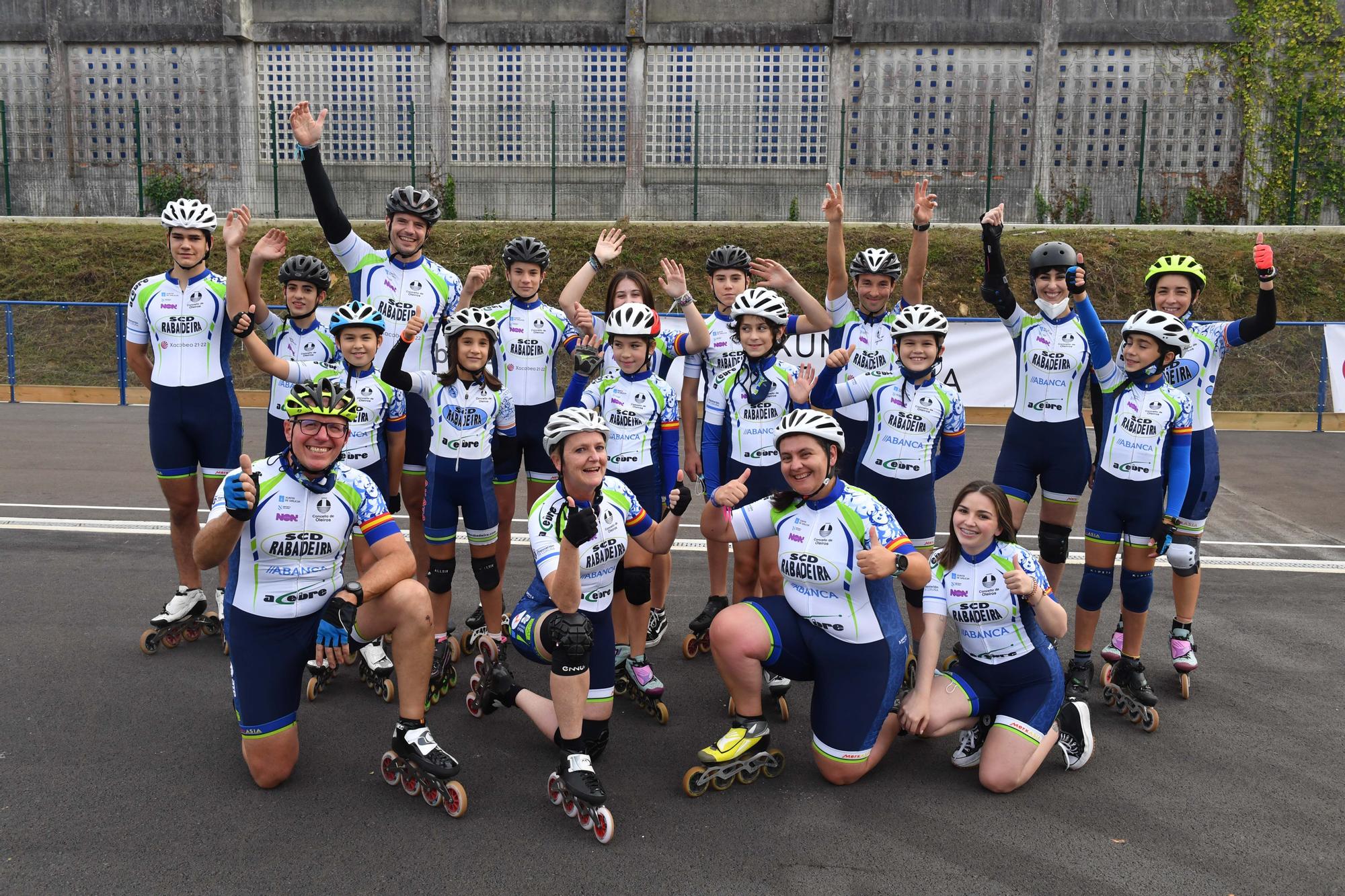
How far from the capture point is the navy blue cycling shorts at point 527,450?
7.32 metres

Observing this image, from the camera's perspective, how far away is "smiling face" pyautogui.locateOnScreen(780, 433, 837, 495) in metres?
5.23

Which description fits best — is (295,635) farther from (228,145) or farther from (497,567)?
(228,145)

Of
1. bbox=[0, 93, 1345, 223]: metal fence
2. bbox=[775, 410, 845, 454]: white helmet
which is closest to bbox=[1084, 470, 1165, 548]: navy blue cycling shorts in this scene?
bbox=[775, 410, 845, 454]: white helmet

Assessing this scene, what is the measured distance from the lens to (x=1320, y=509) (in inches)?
464

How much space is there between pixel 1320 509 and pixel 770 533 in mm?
9515

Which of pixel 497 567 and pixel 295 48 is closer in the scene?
pixel 497 567

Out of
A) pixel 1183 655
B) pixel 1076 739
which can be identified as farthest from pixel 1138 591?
pixel 1076 739

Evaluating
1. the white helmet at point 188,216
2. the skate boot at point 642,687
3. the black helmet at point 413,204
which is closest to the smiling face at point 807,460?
the skate boot at point 642,687

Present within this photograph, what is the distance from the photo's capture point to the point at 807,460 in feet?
17.2

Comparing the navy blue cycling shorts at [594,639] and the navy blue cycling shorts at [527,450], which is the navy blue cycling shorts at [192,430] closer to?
the navy blue cycling shorts at [527,450]

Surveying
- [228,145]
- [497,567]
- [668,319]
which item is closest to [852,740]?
A: [497,567]

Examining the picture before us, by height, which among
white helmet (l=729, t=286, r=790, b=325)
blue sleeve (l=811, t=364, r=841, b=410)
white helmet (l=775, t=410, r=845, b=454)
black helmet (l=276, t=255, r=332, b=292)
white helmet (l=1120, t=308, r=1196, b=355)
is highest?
black helmet (l=276, t=255, r=332, b=292)

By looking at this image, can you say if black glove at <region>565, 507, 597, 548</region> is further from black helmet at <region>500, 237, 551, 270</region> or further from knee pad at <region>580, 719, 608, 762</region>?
black helmet at <region>500, 237, 551, 270</region>

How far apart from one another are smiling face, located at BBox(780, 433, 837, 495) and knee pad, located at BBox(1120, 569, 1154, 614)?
8.49 feet
